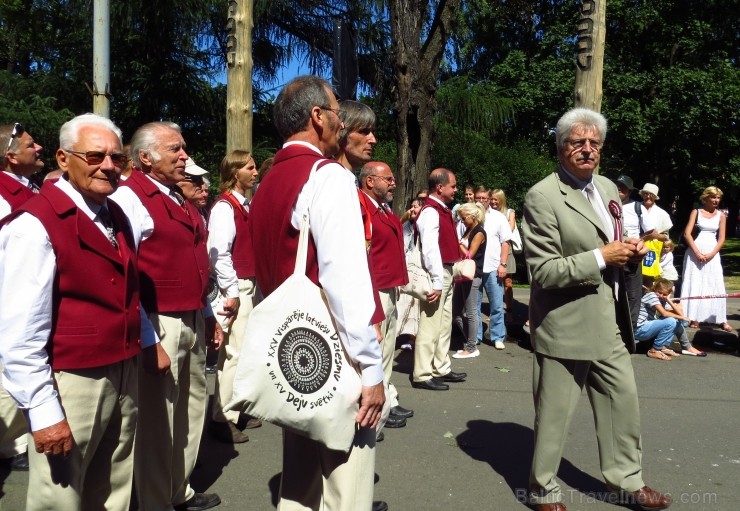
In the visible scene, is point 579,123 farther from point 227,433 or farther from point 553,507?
point 227,433

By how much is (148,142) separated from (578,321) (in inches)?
94.8

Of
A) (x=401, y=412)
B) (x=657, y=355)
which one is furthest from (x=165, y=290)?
(x=657, y=355)

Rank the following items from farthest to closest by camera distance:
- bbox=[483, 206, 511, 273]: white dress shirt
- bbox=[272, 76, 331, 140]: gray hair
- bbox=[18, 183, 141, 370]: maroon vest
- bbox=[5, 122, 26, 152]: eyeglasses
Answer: bbox=[483, 206, 511, 273]: white dress shirt < bbox=[5, 122, 26, 152]: eyeglasses < bbox=[272, 76, 331, 140]: gray hair < bbox=[18, 183, 141, 370]: maroon vest

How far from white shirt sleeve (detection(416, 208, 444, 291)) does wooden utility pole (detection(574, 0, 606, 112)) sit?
218 cm

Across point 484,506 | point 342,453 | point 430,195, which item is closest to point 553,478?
point 484,506

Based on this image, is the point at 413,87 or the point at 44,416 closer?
the point at 44,416

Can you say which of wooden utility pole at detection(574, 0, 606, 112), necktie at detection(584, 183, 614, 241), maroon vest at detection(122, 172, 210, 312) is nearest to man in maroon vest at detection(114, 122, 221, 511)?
maroon vest at detection(122, 172, 210, 312)

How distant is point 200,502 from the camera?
414 centimetres

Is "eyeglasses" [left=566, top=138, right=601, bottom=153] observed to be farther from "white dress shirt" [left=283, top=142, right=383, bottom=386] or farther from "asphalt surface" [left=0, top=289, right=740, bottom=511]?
"asphalt surface" [left=0, top=289, right=740, bottom=511]

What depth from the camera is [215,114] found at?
1418 cm

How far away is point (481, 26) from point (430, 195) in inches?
798

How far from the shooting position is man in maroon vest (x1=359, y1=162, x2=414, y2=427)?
Answer: 5.26 metres

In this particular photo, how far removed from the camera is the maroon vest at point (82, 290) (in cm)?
264

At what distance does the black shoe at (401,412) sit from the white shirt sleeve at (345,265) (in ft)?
10.8
